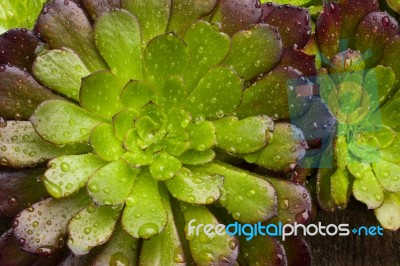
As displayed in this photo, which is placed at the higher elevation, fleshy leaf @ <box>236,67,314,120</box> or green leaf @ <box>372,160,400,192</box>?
fleshy leaf @ <box>236,67,314,120</box>

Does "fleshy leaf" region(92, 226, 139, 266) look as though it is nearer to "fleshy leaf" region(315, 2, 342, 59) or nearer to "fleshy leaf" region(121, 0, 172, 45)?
"fleshy leaf" region(121, 0, 172, 45)

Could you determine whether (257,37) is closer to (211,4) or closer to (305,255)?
(211,4)

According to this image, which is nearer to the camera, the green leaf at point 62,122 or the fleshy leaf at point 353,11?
the green leaf at point 62,122

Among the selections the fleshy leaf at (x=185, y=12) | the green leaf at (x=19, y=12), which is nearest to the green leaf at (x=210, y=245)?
the fleshy leaf at (x=185, y=12)

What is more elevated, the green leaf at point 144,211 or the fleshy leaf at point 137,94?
the fleshy leaf at point 137,94

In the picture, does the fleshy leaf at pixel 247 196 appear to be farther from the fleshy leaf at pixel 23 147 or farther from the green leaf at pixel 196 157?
the fleshy leaf at pixel 23 147

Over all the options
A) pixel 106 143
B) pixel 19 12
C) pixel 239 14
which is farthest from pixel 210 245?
pixel 19 12

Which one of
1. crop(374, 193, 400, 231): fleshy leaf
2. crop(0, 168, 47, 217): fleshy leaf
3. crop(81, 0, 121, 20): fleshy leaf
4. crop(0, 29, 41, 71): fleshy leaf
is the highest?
crop(81, 0, 121, 20): fleshy leaf

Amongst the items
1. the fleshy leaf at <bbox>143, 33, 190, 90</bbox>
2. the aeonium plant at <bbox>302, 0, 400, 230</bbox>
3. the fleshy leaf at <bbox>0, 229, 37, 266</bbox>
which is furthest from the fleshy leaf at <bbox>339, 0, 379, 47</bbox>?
the fleshy leaf at <bbox>0, 229, 37, 266</bbox>
